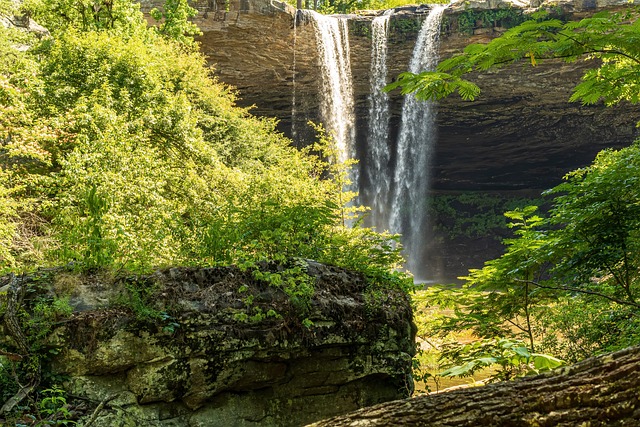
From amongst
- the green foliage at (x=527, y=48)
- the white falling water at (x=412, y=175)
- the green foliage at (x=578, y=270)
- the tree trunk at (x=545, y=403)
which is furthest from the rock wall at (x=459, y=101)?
the tree trunk at (x=545, y=403)

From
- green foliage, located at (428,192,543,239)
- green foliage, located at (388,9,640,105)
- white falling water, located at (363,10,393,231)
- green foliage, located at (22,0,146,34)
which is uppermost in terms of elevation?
green foliage, located at (22,0,146,34)

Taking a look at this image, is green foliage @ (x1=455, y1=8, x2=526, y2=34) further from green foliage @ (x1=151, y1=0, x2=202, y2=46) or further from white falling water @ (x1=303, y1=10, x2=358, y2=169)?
green foliage @ (x1=151, y1=0, x2=202, y2=46)

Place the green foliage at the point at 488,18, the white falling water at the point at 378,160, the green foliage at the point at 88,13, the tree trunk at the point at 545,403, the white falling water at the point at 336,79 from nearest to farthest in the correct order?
the tree trunk at the point at 545,403
the green foliage at the point at 88,13
the green foliage at the point at 488,18
the white falling water at the point at 336,79
the white falling water at the point at 378,160

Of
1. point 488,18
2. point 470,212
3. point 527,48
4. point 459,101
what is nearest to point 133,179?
point 527,48

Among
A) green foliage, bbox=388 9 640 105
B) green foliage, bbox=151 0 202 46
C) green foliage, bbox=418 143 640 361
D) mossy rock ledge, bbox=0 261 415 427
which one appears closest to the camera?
green foliage, bbox=388 9 640 105

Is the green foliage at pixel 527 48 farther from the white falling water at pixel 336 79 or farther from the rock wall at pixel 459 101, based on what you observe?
the rock wall at pixel 459 101

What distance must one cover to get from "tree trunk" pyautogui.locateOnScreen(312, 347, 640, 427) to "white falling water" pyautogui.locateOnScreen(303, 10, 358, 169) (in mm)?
18938

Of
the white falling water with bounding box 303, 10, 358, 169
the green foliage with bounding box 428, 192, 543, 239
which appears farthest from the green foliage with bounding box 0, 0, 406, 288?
the green foliage with bounding box 428, 192, 543, 239

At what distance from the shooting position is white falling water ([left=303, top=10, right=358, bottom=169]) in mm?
22125

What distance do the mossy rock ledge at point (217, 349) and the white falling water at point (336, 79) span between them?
1591 centimetres

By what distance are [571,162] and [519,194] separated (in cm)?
328

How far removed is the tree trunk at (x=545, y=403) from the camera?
158 cm

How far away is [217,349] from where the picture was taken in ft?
14.5

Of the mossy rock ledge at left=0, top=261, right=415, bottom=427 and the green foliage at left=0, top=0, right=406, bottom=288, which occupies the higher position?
the green foliage at left=0, top=0, right=406, bottom=288
